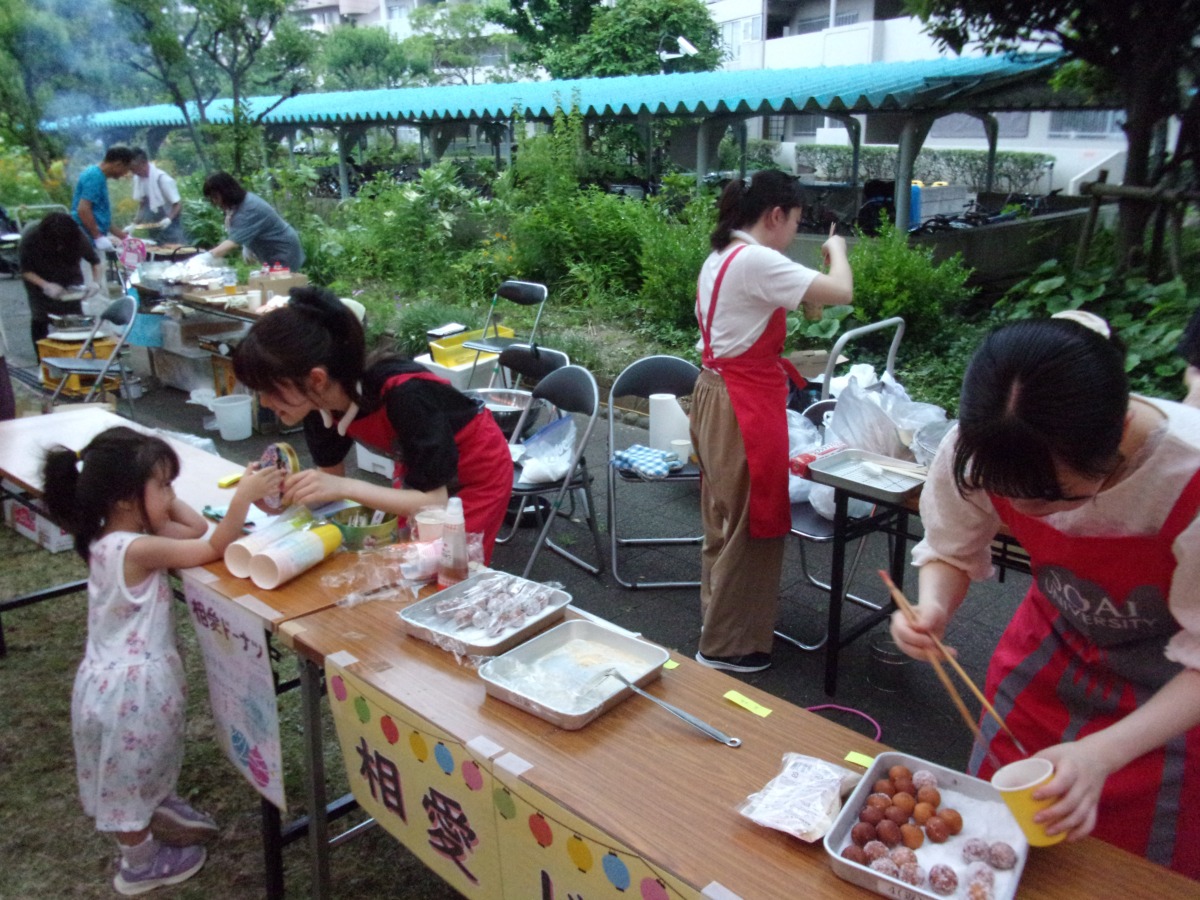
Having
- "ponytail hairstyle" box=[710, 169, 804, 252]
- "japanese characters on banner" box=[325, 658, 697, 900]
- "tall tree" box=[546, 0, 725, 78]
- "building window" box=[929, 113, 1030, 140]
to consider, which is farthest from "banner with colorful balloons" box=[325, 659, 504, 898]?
"building window" box=[929, 113, 1030, 140]

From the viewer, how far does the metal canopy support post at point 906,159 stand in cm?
895

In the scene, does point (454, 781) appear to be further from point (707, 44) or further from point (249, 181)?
point (707, 44)

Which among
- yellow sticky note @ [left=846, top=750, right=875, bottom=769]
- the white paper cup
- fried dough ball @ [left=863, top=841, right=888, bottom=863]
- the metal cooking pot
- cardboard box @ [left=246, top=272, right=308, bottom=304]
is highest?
cardboard box @ [left=246, top=272, right=308, bottom=304]

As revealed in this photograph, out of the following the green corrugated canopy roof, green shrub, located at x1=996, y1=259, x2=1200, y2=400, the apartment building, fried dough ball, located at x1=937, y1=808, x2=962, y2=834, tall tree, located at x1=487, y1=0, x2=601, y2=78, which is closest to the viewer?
fried dough ball, located at x1=937, y1=808, x2=962, y2=834

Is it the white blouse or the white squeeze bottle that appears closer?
the white blouse

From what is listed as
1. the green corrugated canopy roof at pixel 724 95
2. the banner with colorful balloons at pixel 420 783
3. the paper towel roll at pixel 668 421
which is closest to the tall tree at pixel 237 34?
the green corrugated canopy roof at pixel 724 95

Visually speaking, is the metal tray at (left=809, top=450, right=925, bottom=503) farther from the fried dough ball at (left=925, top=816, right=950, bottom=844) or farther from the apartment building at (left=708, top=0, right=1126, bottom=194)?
the apartment building at (left=708, top=0, right=1126, bottom=194)

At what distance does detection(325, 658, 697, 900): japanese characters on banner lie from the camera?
139cm

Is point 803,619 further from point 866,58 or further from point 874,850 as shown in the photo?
point 866,58

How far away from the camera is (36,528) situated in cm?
465

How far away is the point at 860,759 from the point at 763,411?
1717 millimetres

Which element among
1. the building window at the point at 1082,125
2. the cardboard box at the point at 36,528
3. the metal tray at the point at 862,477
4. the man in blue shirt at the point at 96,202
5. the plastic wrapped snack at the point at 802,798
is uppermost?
the building window at the point at 1082,125

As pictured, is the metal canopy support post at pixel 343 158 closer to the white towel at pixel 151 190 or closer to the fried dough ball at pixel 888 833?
the white towel at pixel 151 190

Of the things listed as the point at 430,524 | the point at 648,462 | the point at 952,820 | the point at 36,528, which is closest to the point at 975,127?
the point at 648,462
